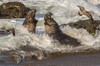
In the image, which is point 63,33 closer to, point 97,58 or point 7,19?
point 97,58

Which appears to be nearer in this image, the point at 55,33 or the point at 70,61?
the point at 70,61

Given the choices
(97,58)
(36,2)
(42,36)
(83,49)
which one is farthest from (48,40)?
(36,2)

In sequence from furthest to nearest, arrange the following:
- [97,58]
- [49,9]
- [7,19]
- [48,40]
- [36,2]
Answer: [36,2] → [49,9] → [7,19] → [48,40] → [97,58]

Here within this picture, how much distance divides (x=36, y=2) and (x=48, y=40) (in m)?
12.4

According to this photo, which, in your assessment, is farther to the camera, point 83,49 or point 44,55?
point 83,49

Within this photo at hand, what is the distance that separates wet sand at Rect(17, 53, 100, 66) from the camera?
9.73 m

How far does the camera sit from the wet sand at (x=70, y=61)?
31.9 ft

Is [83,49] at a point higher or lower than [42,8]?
higher

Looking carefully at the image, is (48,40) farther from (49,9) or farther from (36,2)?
(36,2)

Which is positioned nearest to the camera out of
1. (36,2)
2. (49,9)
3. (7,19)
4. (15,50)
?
(15,50)

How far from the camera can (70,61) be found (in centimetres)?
1009

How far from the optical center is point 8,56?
1055 centimetres

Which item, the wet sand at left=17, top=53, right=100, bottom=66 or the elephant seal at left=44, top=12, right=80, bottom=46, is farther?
the elephant seal at left=44, top=12, right=80, bottom=46

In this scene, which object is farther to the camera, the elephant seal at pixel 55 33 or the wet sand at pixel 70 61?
the elephant seal at pixel 55 33
